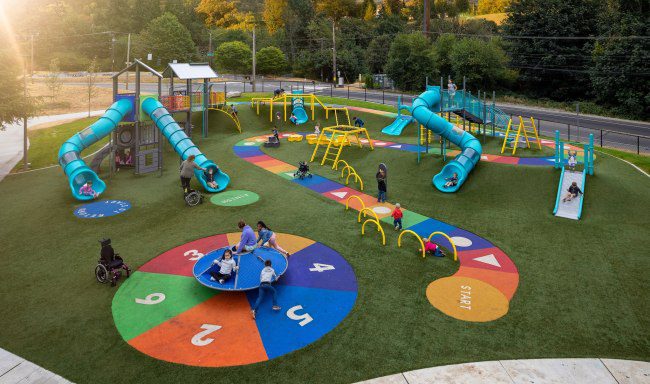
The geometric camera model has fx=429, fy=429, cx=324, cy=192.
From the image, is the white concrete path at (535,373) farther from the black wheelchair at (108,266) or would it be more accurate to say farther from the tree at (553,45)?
the tree at (553,45)

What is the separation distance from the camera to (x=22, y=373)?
8.70m

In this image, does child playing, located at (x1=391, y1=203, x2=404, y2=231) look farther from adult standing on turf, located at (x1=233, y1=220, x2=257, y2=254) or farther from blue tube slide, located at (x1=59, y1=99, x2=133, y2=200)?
blue tube slide, located at (x1=59, y1=99, x2=133, y2=200)

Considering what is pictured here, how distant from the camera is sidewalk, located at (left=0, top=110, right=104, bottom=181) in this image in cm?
2669

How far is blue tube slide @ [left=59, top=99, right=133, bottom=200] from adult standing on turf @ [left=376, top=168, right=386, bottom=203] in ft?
42.4

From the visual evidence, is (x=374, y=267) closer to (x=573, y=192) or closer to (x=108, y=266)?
(x=108, y=266)

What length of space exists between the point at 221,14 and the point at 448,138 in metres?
102

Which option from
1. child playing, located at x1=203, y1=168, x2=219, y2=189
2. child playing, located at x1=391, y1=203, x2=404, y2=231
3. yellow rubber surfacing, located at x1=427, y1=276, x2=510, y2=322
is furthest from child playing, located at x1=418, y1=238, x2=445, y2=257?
child playing, located at x1=203, y1=168, x2=219, y2=189

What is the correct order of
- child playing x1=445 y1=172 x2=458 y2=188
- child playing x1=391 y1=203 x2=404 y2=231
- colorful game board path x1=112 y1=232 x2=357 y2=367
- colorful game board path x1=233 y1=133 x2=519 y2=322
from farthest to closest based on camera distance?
child playing x1=445 y1=172 x2=458 y2=188, child playing x1=391 y1=203 x2=404 y2=231, colorful game board path x1=233 y1=133 x2=519 y2=322, colorful game board path x1=112 y1=232 x2=357 y2=367

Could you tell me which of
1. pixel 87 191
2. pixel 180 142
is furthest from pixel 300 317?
pixel 180 142

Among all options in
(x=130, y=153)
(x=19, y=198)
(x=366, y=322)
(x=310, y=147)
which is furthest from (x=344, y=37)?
(x=366, y=322)

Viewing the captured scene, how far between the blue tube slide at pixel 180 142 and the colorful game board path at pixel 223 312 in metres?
7.51

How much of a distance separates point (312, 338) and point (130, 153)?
1929 centimetres

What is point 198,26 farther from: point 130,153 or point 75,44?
point 130,153

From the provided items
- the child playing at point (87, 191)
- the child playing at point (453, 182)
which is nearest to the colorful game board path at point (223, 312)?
the child playing at point (87, 191)
